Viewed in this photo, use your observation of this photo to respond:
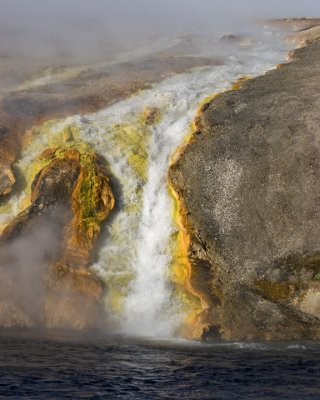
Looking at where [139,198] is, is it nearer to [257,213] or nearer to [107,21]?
[257,213]

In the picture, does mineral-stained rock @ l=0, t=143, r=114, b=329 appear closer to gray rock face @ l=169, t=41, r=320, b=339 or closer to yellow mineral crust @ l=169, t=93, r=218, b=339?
yellow mineral crust @ l=169, t=93, r=218, b=339

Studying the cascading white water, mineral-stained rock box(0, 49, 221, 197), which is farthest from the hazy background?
→ the cascading white water

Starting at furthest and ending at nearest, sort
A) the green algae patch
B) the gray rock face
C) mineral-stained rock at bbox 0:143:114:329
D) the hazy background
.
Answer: the hazy background
the green algae patch
mineral-stained rock at bbox 0:143:114:329
the gray rock face

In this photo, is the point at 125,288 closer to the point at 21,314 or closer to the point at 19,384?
the point at 21,314

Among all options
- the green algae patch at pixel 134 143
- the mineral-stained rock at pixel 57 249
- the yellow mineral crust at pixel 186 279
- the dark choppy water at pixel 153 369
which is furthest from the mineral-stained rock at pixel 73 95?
the dark choppy water at pixel 153 369

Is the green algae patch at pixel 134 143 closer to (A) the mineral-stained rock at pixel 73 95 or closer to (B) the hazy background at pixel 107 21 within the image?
(A) the mineral-stained rock at pixel 73 95

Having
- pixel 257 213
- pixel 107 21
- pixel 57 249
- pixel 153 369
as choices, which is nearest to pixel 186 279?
pixel 257 213

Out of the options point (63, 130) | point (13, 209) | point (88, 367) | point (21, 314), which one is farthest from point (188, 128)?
point (88, 367)
